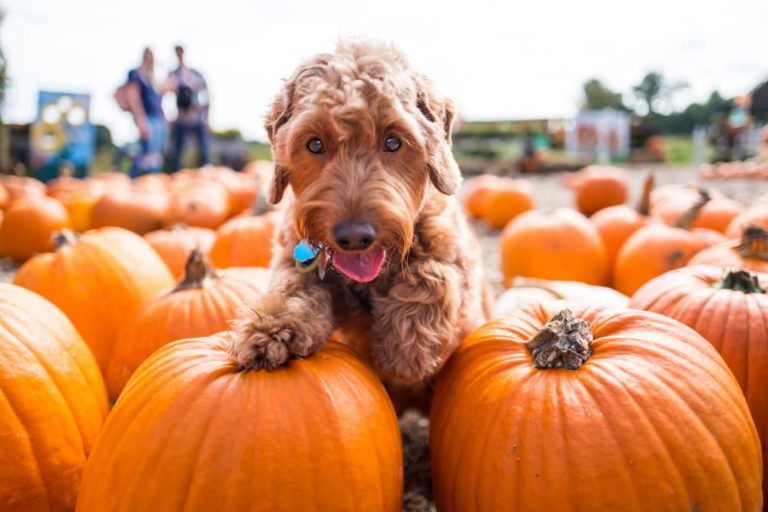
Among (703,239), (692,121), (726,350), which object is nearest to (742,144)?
(692,121)

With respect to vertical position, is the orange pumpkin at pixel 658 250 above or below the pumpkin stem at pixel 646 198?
below

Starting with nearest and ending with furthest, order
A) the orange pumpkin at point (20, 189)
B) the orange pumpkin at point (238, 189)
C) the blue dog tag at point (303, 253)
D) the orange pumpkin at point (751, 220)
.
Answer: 1. the blue dog tag at point (303, 253)
2. the orange pumpkin at point (751, 220)
3. the orange pumpkin at point (238, 189)
4. the orange pumpkin at point (20, 189)

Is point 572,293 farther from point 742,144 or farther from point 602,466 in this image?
point 742,144

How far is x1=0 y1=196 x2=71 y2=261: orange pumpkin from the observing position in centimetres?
753

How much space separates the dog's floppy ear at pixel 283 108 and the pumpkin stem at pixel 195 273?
101 centimetres

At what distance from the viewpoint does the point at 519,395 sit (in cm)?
208

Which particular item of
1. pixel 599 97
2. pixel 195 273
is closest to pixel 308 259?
pixel 195 273

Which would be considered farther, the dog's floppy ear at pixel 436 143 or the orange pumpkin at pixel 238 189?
the orange pumpkin at pixel 238 189

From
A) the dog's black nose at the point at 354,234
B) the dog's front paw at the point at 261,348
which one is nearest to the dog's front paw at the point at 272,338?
the dog's front paw at the point at 261,348

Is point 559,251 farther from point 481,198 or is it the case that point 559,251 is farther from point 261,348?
point 481,198

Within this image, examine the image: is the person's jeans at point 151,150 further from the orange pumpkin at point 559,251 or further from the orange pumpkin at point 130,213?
the orange pumpkin at point 559,251

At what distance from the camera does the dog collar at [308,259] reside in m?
2.49

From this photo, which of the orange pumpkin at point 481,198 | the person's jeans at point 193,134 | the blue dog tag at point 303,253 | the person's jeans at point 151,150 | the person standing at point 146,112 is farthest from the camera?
the person's jeans at point 193,134

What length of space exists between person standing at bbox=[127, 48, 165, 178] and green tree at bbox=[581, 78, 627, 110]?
4398 centimetres
